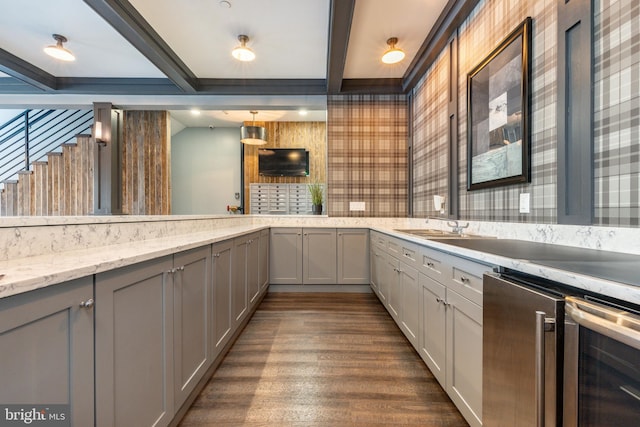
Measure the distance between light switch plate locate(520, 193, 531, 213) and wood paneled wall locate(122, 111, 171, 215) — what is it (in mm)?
5575

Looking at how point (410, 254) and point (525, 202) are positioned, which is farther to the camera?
point (410, 254)

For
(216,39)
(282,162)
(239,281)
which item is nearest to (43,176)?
(282,162)

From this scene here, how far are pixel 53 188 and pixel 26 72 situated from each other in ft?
6.84

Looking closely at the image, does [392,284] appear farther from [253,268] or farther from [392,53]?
[392,53]

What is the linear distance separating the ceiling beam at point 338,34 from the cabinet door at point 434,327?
2.03 metres

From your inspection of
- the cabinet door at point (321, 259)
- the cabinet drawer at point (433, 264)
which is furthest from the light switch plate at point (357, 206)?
the cabinet drawer at point (433, 264)

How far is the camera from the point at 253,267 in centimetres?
278

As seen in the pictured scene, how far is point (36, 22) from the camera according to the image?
2723mm

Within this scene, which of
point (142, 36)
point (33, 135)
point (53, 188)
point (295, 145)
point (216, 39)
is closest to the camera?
point (142, 36)

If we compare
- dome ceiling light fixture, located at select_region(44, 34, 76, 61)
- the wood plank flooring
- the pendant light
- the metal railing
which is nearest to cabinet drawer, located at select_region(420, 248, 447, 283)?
the wood plank flooring

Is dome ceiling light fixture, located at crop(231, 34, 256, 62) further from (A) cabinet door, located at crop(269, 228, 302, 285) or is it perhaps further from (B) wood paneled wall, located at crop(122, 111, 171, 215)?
(B) wood paneled wall, located at crop(122, 111, 171, 215)

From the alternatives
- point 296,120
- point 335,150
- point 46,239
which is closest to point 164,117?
point 296,120

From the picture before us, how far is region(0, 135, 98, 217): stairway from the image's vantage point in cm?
481

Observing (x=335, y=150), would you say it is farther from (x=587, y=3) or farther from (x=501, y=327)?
(x=501, y=327)
